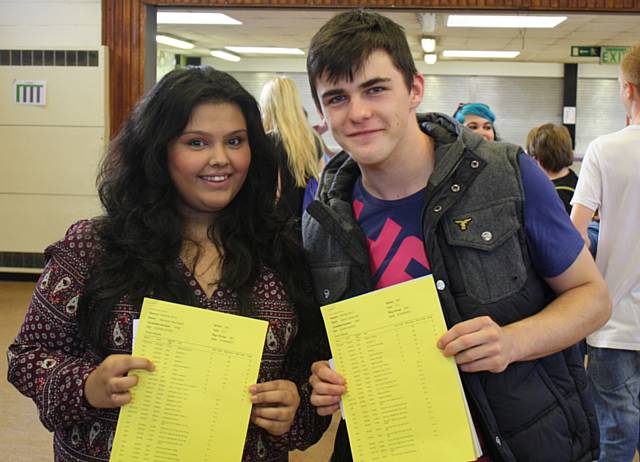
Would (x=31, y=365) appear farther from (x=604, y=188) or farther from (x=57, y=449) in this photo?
(x=604, y=188)

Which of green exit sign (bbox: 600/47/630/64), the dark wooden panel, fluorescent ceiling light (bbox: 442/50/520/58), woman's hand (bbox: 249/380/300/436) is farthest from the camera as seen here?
fluorescent ceiling light (bbox: 442/50/520/58)

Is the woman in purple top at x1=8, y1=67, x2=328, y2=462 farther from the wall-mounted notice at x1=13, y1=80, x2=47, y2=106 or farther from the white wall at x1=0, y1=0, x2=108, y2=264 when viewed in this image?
the wall-mounted notice at x1=13, y1=80, x2=47, y2=106

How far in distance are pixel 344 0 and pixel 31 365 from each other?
5.47m

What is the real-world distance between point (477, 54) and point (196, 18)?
6.02m

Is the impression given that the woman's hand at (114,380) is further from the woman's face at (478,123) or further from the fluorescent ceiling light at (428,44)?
the fluorescent ceiling light at (428,44)

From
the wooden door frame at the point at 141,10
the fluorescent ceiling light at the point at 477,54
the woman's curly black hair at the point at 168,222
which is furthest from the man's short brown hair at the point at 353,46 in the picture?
the fluorescent ceiling light at the point at 477,54

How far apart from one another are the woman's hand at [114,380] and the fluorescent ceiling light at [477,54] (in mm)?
12591

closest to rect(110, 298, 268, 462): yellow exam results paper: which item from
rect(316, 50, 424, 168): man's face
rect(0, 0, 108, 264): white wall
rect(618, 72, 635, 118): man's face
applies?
rect(316, 50, 424, 168): man's face

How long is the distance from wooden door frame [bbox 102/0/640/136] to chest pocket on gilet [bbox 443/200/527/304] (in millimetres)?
5145

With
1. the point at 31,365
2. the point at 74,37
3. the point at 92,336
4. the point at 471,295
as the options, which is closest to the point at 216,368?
the point at 92,336

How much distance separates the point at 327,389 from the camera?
Answer: 1391mm

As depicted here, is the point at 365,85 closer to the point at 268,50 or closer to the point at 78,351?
the point at 78,351

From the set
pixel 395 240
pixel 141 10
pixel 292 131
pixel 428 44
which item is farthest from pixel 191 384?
pixel 428 44

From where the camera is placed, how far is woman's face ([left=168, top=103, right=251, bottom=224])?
1.51m
